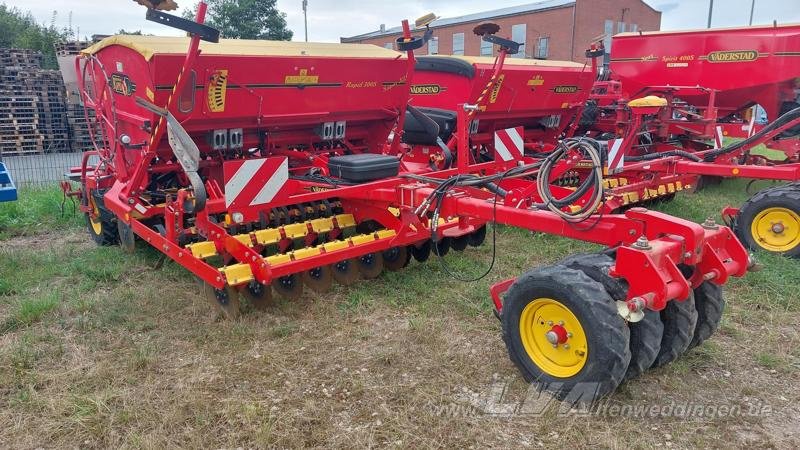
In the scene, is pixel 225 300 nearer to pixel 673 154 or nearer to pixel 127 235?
pixel 127 235

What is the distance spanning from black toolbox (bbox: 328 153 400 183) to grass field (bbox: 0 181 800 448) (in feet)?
2.64

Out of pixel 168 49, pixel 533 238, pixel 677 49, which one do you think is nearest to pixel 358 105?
pixel 168 49

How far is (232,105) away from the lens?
4402 mm

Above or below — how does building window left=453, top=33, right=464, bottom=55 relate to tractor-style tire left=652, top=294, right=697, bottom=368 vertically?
above

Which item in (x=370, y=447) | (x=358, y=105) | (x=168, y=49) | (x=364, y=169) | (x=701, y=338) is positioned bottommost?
(x=370, y=447)

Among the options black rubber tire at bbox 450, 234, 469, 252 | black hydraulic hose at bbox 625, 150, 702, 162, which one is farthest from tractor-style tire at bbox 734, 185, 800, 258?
black rubber tire at bbox 450, 234, 469, 252

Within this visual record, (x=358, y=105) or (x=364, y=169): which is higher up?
(x=358, y=105)

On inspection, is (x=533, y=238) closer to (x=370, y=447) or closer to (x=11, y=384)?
(x=370, y=447)

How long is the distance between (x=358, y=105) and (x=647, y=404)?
10.6 ft

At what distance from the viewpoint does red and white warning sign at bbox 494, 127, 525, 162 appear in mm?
6070

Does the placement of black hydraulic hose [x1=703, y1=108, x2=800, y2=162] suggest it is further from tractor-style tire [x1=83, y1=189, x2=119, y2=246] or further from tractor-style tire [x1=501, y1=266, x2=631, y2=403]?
tractor-style tire [x1=83, y1=189, x2=119, y2=246]

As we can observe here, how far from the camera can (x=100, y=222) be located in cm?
550

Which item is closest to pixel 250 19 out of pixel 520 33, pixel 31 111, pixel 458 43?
pixel 458 43

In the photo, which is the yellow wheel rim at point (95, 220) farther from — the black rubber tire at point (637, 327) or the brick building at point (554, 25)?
the brick building at point (554, 25)
